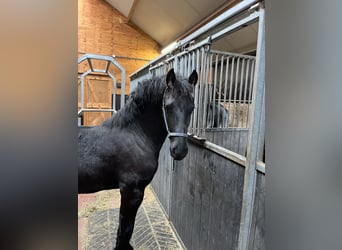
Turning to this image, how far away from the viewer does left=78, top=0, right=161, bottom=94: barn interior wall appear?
512 centimetres

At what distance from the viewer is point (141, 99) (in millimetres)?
1116

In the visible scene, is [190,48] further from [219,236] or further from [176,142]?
[219,236]

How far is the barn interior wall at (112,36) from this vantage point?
5125mm

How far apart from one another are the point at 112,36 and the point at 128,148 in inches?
200

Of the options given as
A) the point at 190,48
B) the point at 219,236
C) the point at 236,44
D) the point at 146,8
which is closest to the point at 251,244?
the point at 219,236

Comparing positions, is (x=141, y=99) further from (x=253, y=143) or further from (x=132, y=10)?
(x=132, y=10)

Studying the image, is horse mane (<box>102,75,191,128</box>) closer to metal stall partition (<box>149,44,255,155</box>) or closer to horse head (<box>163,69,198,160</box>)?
horse head (<box>163,69,198,160</box>)

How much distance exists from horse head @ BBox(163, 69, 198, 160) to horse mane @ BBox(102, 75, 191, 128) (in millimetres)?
34

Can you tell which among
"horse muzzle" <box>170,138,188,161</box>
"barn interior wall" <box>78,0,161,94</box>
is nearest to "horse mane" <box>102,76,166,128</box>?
"horse muzzle" <box>170,138,188,161</box>

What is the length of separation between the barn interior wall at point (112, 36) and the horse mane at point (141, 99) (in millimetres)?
4140

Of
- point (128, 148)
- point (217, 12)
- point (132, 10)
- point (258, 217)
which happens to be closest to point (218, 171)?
point (258, 217)

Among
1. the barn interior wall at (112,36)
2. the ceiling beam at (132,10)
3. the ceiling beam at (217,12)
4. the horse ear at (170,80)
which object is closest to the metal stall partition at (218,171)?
the horse ear at (170,80)
